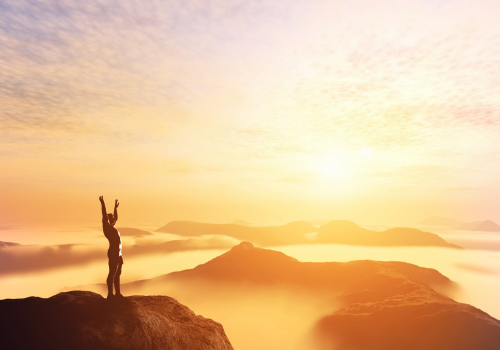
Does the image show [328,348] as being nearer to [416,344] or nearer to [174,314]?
[416,344]

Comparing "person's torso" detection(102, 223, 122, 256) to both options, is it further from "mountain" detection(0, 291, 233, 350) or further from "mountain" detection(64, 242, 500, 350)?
"mountain" detection(64, 242, 500, 350)

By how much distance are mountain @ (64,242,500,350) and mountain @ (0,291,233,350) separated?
54.6 m

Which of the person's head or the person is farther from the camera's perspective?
the person's head

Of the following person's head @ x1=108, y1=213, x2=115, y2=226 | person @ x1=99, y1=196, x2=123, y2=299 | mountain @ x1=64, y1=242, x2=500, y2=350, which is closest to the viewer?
person @ x1=99, y1=196, x2=123, y2=299

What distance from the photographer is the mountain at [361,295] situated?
167ft

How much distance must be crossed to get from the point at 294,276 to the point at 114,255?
10610 cm

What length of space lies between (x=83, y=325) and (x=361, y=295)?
266 feet

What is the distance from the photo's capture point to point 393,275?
81.3 metres

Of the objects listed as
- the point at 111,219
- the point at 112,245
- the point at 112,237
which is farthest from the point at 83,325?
the point at 111,219

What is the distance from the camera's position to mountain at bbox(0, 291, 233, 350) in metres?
12.1

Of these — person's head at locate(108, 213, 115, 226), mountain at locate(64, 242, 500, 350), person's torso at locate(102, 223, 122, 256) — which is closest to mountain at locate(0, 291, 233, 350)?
person's torso at locate(102, 223, 122, 256)

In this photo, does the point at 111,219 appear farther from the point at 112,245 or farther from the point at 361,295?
the point at 361,295

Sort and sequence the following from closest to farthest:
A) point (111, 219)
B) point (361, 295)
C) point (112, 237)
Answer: point (112, 237), point (111, 219), point (361, 295)

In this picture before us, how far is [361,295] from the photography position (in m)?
78.2
